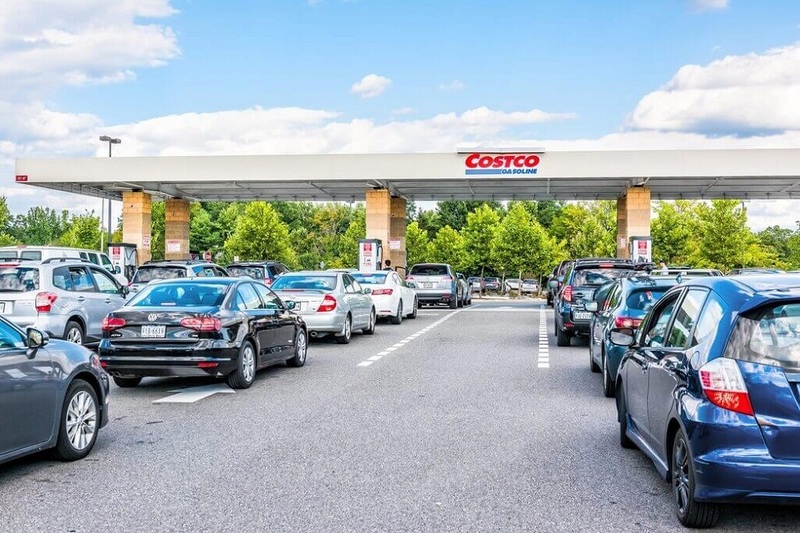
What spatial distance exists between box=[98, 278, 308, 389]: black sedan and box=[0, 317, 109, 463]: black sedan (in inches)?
132

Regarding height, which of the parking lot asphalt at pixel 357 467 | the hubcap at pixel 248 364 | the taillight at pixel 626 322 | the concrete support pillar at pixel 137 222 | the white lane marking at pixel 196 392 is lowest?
the white lane marking at pixel 196 392

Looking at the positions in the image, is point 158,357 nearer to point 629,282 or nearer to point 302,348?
point 302,348

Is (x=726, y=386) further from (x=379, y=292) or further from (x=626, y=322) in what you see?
(x=379, y=292)

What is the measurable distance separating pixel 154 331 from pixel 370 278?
1463 centimetres

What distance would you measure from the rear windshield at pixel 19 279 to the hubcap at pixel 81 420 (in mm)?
8107

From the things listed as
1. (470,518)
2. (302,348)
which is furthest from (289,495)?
(302,348)

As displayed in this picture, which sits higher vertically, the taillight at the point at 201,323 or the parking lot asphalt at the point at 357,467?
the taillight at the point at 201,323

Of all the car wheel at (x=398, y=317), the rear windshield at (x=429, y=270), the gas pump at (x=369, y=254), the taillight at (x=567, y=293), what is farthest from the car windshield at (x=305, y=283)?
the gas pump at (x=369, y=254)

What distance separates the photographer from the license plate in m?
11.6

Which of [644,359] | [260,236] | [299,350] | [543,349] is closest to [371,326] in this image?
[543,349]

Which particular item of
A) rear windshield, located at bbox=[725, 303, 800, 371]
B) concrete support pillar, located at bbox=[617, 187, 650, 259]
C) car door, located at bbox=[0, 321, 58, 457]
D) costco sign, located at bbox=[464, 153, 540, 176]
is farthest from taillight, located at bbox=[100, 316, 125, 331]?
concrete support pillar, located at bbox=[617, 187, 650, 259]

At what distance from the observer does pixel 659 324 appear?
7.41m

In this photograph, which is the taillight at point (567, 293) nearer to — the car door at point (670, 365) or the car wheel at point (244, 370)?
the car wheel at point (244, 370)

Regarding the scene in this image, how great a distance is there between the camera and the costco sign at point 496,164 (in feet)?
123
